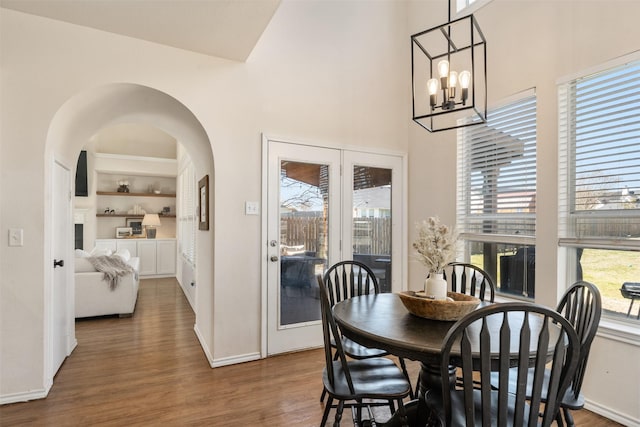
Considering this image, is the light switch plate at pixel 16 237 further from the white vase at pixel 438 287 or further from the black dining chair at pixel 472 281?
the black dining chair at pixel 472 281

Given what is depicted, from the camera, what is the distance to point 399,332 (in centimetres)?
158

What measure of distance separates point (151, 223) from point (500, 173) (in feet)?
23.2

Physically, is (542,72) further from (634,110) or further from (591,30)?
(634,110)

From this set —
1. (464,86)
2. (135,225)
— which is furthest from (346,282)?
(135,225)

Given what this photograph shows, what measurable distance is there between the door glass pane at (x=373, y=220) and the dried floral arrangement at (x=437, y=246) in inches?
75.7

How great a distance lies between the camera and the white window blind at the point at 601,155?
2238 millimetres

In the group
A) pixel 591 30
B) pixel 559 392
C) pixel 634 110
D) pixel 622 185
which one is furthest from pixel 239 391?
pixel 591 30

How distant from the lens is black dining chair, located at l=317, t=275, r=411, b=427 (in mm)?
1682

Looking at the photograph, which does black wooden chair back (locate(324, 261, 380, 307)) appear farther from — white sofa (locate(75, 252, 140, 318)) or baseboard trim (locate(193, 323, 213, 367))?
white sofa (locate(75, 252, 140, 318))

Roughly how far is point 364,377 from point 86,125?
10.5 feet

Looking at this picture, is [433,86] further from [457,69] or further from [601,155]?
[457,69]

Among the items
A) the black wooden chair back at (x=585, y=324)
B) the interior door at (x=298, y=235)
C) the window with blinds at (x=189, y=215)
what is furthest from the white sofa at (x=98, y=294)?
the black wooden chair back at (x=585, y=324)

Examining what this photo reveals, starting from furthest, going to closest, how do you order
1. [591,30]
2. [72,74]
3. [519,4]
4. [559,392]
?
1. [519,4]
2. [72,74]
3. [591,30]
4. [559,392]

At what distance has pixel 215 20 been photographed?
8.13 ft
